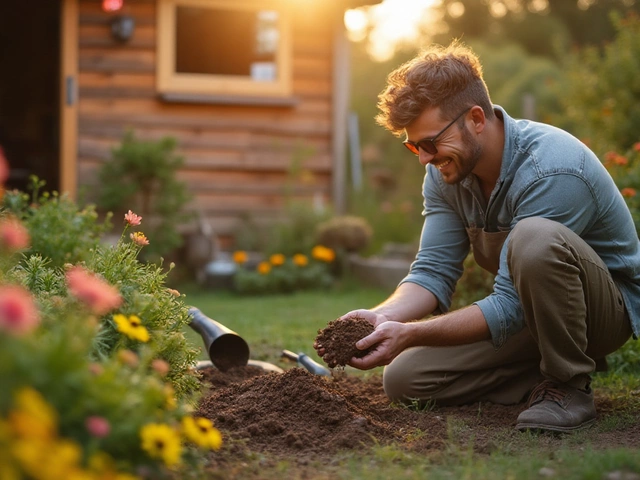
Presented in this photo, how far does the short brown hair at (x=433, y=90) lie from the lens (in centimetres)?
316

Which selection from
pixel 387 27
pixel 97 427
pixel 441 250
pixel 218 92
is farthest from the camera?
pixel 387 27

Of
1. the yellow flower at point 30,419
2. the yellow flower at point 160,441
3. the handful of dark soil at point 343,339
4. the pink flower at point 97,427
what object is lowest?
the handful of dark soil at point 343,339

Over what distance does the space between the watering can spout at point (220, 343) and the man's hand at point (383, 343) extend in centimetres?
87

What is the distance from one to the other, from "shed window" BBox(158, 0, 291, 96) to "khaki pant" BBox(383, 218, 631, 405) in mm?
5481

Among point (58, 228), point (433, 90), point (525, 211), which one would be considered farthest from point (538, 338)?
point (58, 228)

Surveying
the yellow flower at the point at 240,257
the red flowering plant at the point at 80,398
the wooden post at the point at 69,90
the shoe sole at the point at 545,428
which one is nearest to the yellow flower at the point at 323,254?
the yellow flower at the point at 240,257

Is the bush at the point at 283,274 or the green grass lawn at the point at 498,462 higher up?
the green grass lawn at the point at 498,462

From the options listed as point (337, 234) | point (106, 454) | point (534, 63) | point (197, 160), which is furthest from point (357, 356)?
point (534, 63)

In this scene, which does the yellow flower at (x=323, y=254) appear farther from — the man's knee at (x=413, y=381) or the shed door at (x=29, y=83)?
the shed door at (x=29, y=83)

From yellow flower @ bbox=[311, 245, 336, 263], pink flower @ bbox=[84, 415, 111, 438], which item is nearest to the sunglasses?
pink flower @ bbox=[84, 415, 111, 438]

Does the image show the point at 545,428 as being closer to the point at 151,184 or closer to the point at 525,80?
the point at 151,184

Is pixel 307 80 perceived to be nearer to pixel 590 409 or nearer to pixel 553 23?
pixel 590 409

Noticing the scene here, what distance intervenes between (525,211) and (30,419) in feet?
7.11

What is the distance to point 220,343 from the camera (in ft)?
12.3
